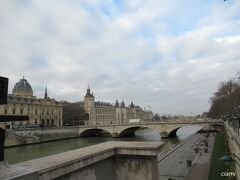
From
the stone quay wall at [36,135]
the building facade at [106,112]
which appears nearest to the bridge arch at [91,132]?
the stone quay wall at [36,135]

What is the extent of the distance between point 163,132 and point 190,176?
158ft

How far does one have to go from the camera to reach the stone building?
79438 mm

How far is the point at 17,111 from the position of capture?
80312 millimetres

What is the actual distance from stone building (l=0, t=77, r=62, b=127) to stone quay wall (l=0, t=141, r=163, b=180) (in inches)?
3014

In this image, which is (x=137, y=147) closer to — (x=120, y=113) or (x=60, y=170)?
(x=60, y=170)

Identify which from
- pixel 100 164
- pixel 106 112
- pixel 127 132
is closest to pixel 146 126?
pixel 127 132

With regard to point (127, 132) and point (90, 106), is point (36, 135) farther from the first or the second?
point (90, 106)

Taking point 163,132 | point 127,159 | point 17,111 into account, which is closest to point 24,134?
point 17,111

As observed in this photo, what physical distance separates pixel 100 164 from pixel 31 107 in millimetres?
86555

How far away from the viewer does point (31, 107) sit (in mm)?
85750

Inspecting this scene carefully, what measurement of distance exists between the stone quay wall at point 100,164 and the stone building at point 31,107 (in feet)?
251

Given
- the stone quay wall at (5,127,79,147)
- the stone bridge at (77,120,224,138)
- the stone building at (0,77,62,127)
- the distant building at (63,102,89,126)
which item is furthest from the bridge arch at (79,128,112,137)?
the distant building at (63,102,89,126)

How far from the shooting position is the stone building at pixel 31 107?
79438 mm

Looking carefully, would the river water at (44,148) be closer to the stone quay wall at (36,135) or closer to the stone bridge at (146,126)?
the stone quay wall at (36,135)
